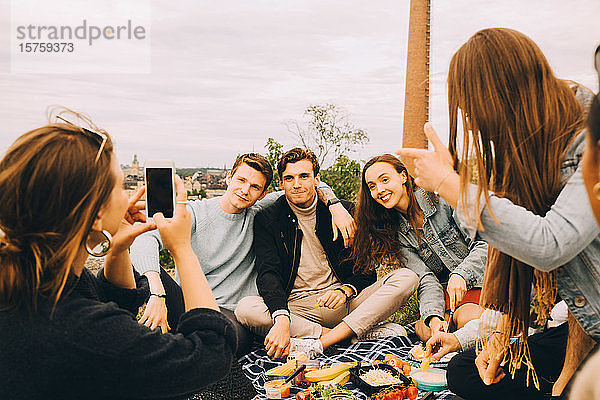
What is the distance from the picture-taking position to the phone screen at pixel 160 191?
2.19m

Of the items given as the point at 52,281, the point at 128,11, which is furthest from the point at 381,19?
the point at 52,281

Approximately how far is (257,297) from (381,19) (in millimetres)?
7011

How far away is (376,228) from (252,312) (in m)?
1.10

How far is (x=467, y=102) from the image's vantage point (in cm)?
204

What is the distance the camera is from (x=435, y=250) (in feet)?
13.3

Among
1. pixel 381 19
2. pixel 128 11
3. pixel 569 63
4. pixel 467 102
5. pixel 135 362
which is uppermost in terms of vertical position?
pixel 381 19

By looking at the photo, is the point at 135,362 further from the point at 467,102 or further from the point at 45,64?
the point at 45,64

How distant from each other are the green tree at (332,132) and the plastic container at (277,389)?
15.6 ft

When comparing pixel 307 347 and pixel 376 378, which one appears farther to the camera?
pixel 307 347

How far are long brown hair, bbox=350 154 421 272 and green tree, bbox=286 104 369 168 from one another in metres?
3.48

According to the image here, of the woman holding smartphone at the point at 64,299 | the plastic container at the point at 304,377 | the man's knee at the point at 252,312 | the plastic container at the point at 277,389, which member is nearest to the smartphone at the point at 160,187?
the woman holding smartphone at the point at 64,299

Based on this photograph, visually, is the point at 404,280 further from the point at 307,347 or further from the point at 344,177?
the point at 344,177

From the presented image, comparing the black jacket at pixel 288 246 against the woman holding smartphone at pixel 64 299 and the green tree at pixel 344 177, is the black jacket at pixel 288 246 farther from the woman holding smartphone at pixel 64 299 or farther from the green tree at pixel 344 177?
the woman holding smartphone at pixel 64 299

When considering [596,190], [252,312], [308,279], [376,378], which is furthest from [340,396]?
[596,190]
